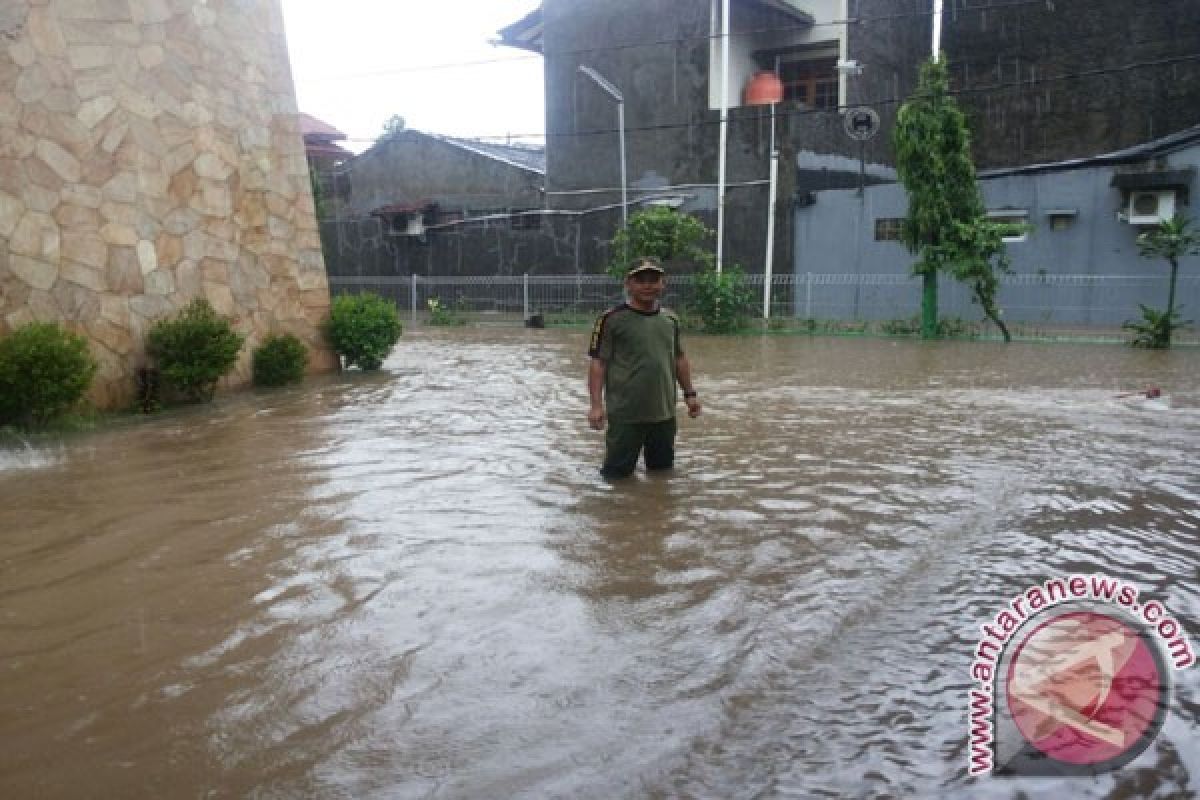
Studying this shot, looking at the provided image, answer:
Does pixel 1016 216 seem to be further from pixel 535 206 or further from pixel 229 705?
pixel 229 705

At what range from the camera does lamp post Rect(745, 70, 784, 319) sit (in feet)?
75.3

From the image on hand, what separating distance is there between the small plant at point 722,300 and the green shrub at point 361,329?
972 cm

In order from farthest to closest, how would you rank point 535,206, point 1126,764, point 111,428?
1. point 535,206
2. point 111,428
3. point 1126,764

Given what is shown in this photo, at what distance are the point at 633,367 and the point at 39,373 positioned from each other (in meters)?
4.87

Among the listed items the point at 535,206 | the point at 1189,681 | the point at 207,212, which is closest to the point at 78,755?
the point at 1189,681

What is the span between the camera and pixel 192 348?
970cm

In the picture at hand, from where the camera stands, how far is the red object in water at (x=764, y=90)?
2398 cm

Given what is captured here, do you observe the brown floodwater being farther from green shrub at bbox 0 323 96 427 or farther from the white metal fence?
the white metal fence

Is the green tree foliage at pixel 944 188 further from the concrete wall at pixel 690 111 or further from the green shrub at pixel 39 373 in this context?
the green shrub at pixel 39 373

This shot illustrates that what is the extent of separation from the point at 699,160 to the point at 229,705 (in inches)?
889

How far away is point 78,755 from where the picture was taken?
2957 mm

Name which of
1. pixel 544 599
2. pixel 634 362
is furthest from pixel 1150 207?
pixel 544 599

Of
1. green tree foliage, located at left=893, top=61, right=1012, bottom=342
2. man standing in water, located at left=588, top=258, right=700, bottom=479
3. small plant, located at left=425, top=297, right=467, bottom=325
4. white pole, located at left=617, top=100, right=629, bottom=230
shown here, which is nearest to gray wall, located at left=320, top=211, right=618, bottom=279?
white pole, located at left=617, top=100, right=629, bottom=230

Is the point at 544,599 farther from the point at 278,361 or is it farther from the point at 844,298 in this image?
the point at 844,298
